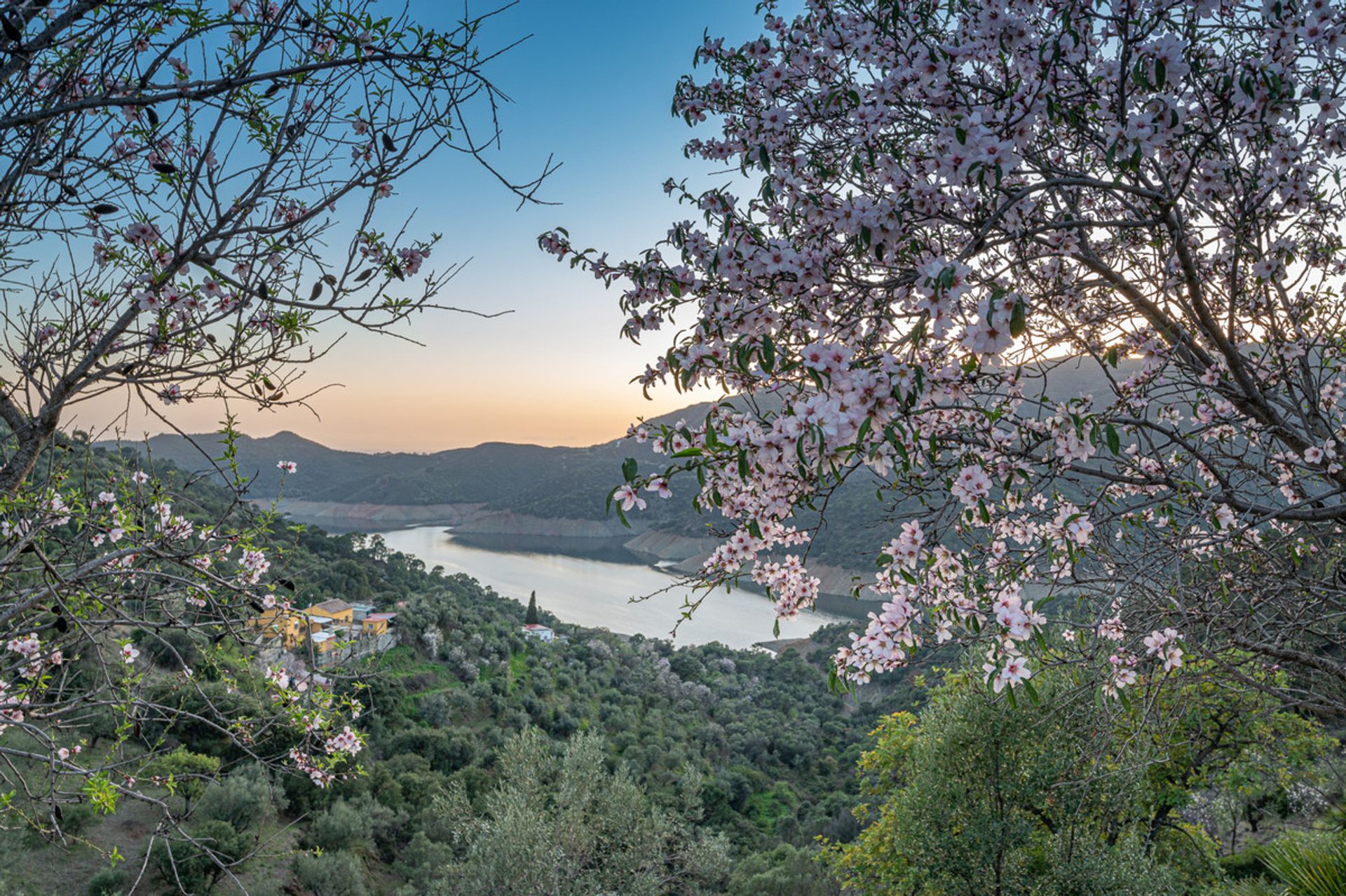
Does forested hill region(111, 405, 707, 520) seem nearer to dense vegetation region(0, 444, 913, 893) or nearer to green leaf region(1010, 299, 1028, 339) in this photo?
dense vegetation region(0, 444, 913, 893)

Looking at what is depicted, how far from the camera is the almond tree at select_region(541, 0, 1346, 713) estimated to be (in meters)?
2.00

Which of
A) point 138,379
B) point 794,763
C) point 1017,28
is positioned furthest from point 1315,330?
point 794,763

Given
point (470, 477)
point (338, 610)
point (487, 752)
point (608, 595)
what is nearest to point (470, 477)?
point (470, 477)

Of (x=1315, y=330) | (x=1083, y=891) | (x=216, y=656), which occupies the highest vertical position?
(x=1315, y=330)

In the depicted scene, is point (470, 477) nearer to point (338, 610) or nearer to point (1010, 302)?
point (338, 610)

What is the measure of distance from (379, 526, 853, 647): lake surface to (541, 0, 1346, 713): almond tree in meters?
27.3

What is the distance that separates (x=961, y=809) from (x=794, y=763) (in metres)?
14.0

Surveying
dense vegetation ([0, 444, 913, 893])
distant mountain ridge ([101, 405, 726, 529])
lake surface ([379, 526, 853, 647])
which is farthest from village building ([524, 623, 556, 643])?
distant mountain ridge ([101, 405, 726, 529])

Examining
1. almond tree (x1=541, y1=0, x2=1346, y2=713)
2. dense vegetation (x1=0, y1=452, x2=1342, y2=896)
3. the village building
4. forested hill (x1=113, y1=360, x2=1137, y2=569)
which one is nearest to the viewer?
almond tree (x1=541, y1=0, x2=1346, y2=713)

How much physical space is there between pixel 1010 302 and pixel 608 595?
162 feet

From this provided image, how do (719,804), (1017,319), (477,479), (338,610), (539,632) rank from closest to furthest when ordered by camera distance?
(1017,319) < (719,804) < (338,610) < (539,632) < (477,479)

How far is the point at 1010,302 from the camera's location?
1.67 meters

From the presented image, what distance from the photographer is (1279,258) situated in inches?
117

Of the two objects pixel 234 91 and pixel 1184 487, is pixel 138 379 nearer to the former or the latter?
pixel 234 91
